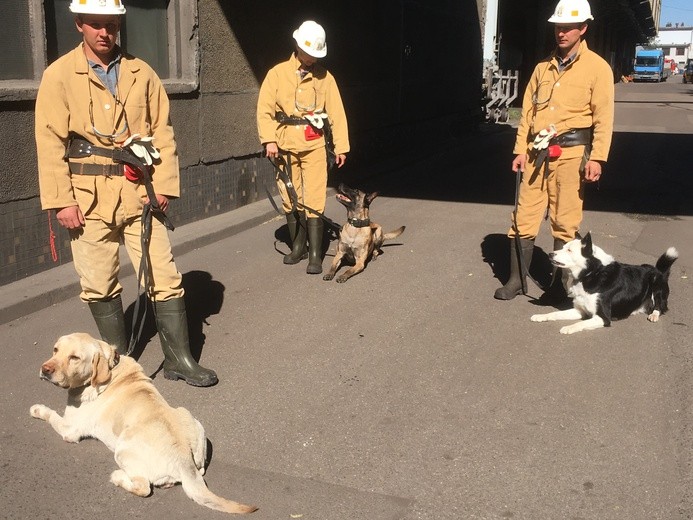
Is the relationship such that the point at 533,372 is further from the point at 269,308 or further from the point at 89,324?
the point at 89,324

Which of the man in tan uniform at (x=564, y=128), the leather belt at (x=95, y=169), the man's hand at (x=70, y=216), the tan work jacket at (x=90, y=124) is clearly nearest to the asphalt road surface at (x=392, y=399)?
the man in tan uniform at (x=564, y=128)

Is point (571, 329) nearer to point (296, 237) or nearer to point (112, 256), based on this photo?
point (296, 237)

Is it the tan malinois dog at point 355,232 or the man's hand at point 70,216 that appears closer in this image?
the man's hand at point 70,216

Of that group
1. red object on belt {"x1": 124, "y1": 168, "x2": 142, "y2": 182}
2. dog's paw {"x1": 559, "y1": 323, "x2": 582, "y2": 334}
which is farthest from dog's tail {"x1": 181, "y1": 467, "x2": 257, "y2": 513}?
dog's paw {"x1": 559, "y1": 323, "x2": 582, "y2": 334}

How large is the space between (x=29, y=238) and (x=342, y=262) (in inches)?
116

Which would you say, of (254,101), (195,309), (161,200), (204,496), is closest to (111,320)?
(161,200)

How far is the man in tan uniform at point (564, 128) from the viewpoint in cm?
560

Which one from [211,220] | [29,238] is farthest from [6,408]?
[211,220]

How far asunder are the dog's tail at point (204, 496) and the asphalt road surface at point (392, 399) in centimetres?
13

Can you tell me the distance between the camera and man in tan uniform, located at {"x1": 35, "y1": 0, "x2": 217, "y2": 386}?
404 cm

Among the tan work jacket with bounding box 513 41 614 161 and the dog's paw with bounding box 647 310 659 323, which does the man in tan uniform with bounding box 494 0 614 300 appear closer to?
the tan work jacket with bounding box 513 41 614 161

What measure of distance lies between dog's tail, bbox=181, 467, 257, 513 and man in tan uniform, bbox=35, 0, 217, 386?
130 centimetres

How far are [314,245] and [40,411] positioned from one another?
3.54 meters

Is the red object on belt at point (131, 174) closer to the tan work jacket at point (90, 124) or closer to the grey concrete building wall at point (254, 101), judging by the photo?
the tan work jacket at point (90, 124)
